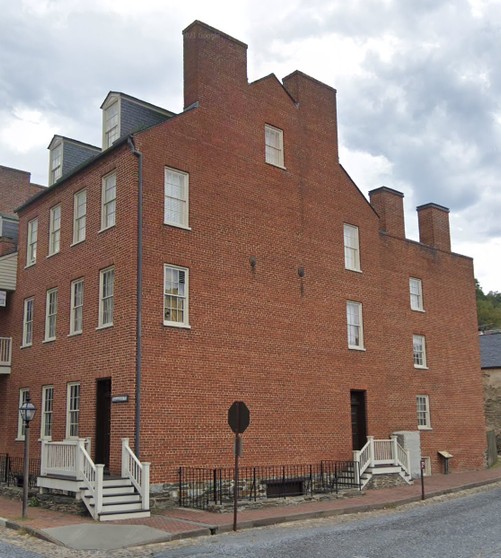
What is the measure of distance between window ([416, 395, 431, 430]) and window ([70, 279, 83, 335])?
49.1 ft

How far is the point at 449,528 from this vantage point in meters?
14.2

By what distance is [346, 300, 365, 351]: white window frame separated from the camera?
24.3m

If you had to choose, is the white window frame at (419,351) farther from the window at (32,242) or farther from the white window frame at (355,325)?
the window at (32,242)

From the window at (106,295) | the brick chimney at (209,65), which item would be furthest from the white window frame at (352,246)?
the window at (106,295)

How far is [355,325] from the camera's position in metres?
24.7

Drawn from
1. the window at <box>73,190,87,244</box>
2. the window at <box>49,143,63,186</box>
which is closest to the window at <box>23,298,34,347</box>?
the window at <box>73,190,87,244</box>

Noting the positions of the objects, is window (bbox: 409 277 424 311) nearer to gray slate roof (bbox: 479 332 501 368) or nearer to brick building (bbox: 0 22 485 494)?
brick building (bbox: 0 22 485 494)

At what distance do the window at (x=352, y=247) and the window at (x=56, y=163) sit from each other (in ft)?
35.2

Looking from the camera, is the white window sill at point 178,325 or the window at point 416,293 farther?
the window at point 416,293

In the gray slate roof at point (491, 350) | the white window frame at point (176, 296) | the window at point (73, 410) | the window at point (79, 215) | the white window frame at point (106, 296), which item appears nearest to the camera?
the white window frame at point (176, 296)

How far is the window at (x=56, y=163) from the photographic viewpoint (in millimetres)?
24359

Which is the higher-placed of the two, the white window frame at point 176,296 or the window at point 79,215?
the window at point 79,215

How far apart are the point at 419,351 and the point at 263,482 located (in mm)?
11898

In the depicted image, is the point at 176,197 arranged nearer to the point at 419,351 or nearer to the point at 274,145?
the point at 274,145
